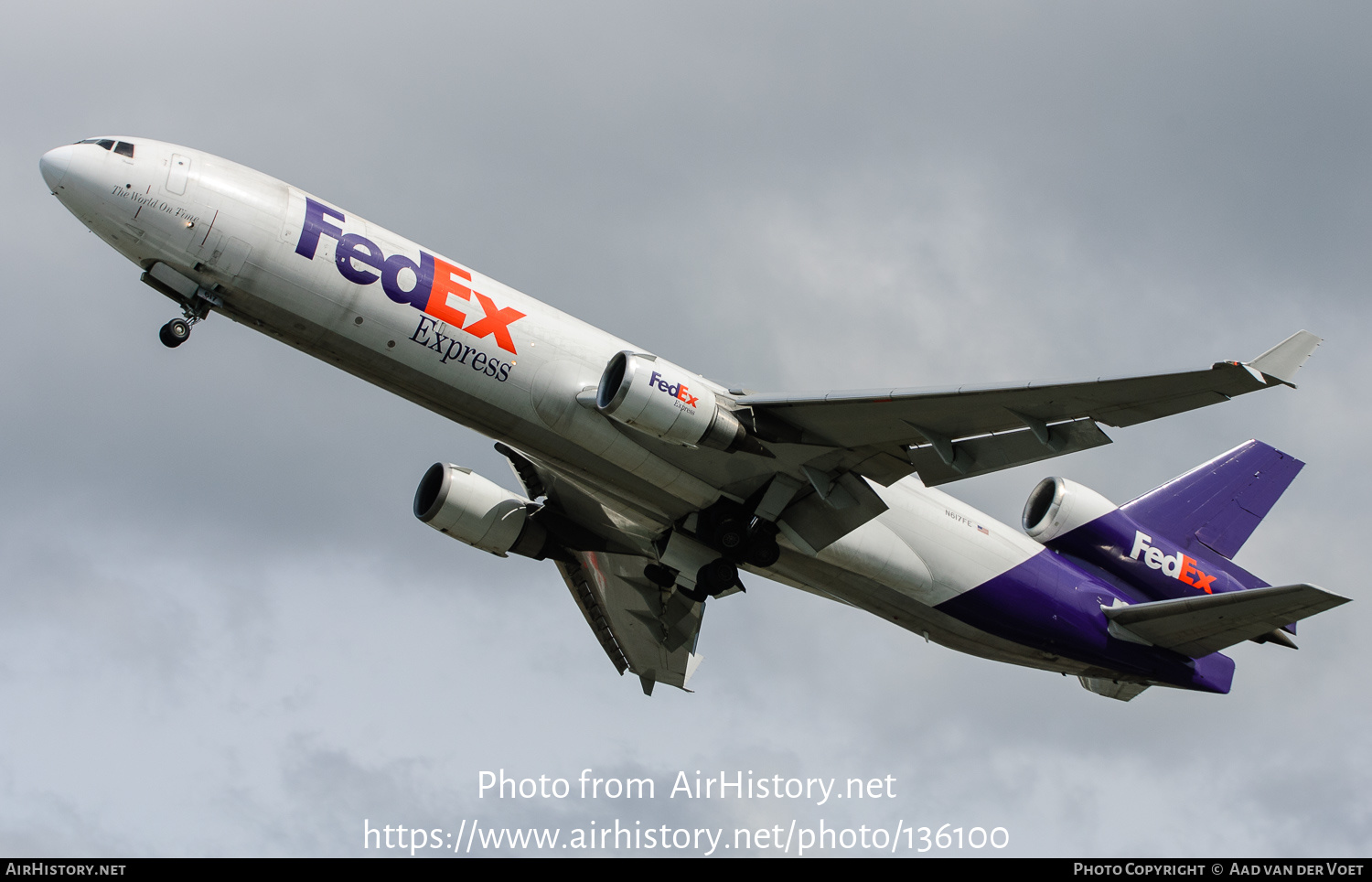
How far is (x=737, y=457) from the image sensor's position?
2711 centimetres

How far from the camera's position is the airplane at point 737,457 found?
79.3 feet

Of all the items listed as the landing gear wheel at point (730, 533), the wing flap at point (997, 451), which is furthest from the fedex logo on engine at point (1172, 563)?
the landing gear wheel at point (730, 533)

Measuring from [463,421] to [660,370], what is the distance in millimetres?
4459

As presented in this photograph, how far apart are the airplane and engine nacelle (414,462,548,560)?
61 mm

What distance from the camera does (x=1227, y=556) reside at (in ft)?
113

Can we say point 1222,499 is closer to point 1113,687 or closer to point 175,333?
point 1113,687

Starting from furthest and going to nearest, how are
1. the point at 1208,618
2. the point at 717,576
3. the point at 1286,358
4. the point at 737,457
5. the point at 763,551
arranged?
the point at 1208,618 → the point at 717,576 → the point at 763,551 → the point at 737,457 → the point at 1286,358

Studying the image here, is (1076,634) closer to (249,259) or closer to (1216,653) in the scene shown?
(1216,653)

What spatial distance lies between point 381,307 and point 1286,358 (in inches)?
652

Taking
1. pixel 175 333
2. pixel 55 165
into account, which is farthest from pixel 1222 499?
pixel 55 165

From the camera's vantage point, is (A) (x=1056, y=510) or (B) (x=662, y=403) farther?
(A) (x=1056, y=510)

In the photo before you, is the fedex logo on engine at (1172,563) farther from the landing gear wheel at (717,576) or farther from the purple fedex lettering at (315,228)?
the purple fedex lettering at (315,228)
